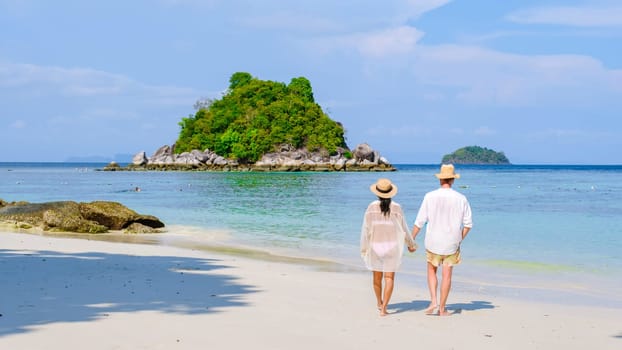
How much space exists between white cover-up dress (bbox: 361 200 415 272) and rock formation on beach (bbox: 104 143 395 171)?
4551 inches

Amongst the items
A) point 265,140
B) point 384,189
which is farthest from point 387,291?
point 265,140

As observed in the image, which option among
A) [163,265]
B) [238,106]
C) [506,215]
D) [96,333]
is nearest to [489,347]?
[96,333]

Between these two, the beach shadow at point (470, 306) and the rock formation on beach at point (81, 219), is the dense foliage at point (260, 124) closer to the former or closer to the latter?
the rock formation on beach at point (81, 219)

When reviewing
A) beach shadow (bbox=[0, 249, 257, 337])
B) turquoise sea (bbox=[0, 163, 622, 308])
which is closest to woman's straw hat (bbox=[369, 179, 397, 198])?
beach shadow (bbox=[0, 249, 257, 337])

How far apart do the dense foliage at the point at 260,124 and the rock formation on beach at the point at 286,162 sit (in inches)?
70.3

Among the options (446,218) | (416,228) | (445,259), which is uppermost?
(446,218)

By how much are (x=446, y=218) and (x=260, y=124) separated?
5005 inches

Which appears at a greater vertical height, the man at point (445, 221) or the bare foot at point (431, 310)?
the man at point (445, 221)

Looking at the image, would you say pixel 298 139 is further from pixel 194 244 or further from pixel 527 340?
pixel 527 340

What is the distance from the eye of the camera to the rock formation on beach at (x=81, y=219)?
63.2 ft

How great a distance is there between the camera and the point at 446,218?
8.05 meters

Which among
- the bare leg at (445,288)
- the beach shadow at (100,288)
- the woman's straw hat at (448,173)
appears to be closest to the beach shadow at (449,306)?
the bare leg at (445,288)

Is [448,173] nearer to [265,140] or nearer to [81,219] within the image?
[81,219]

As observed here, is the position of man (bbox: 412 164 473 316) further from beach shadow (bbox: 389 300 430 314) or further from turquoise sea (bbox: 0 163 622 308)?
turquoise sea (bbox: 0 163 622 308)
